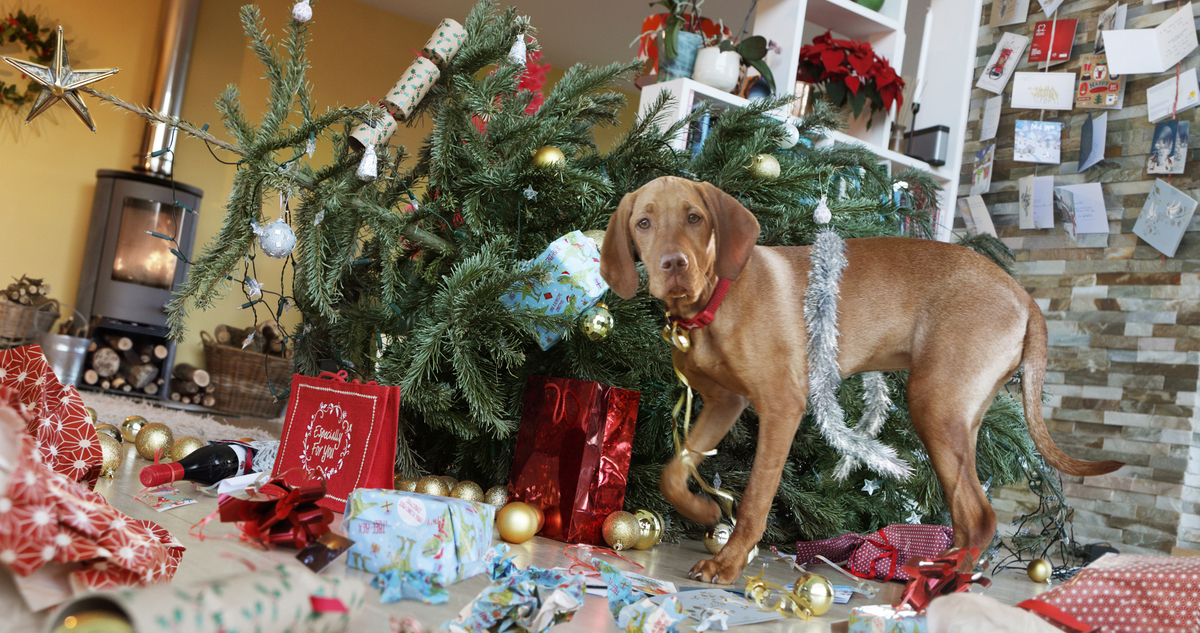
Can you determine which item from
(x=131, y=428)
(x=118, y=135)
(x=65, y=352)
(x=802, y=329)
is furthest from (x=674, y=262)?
(x=118, y=135)

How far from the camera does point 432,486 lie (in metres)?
1.59

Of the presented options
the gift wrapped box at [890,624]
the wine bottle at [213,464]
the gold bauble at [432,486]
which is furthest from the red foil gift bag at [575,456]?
the gift wrapped box at [890,624]

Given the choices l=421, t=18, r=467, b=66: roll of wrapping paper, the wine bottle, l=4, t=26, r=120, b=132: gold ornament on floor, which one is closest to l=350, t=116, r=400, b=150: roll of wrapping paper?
l=421, t=18, r=467, b=66: roll of wrapping paper

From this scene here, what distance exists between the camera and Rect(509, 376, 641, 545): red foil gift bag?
60.7 inches

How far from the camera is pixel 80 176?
509cm

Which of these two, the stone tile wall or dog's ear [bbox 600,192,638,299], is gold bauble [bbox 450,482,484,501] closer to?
dog's ear [bbox 600,192,638,299]

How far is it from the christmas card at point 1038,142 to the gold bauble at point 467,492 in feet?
8.56

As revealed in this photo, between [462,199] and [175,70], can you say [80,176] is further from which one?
[462,199]

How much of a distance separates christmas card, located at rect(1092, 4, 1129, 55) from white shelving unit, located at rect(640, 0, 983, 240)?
1.92 ft

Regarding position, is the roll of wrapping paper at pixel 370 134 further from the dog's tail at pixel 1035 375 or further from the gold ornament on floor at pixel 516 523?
the dog's tail at pixel 1035 375

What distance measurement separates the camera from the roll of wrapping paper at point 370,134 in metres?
1.56

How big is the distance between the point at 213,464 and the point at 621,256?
953mm

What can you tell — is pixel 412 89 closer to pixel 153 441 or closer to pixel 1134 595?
pixel 153 441

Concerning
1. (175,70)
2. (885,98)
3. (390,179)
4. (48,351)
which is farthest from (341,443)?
(175,70)
